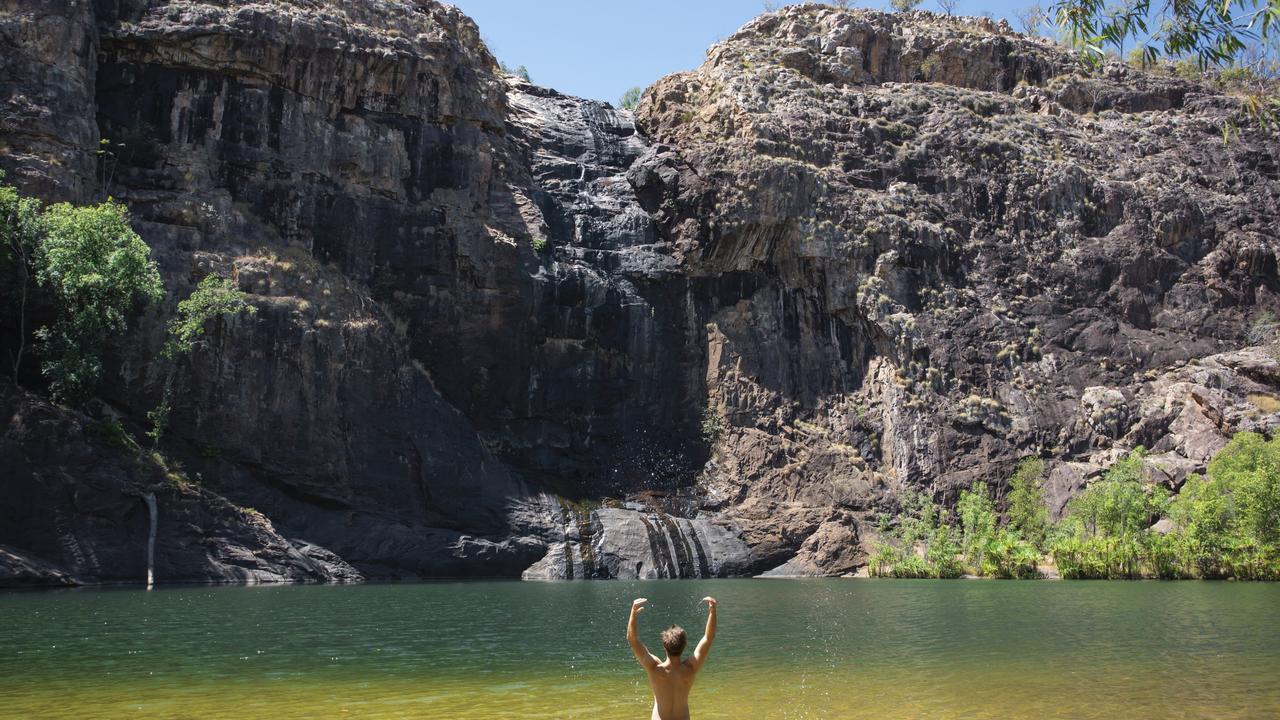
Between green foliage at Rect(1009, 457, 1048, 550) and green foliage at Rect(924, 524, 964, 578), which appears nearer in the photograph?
green foliage at Rect(924, 524, 964, 578)

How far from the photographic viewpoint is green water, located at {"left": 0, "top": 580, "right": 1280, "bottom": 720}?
1383 centimetres

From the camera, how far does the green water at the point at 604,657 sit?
13.8 meters

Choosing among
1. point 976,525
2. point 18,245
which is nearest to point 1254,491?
point 976,525

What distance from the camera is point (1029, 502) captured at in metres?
52.1

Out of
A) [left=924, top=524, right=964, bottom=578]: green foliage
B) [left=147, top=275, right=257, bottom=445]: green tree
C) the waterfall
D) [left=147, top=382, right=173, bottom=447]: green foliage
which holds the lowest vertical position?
[left=924, top=524, right=964, bottom=578]: green foliage

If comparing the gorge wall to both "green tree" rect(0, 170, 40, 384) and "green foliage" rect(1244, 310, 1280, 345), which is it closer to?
"green foliage" rect(1244, 310, 1280, 345)

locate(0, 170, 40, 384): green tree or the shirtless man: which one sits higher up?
locate(0, 170, 40, 384): green tree

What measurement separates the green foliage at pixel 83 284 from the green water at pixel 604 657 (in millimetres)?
11307

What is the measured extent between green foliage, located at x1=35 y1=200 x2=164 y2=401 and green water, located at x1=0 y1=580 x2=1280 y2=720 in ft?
37.1

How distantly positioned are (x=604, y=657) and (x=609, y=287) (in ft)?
Result: 132

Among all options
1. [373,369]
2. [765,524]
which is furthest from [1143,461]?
[373,369]

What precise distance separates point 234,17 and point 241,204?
10.3 m

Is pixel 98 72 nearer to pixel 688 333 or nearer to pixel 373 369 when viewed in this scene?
pixel 373 369

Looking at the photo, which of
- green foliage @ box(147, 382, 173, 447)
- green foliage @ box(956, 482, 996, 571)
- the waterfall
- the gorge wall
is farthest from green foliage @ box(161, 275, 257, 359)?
green foliage @ box(956, 482, 996, 571)
